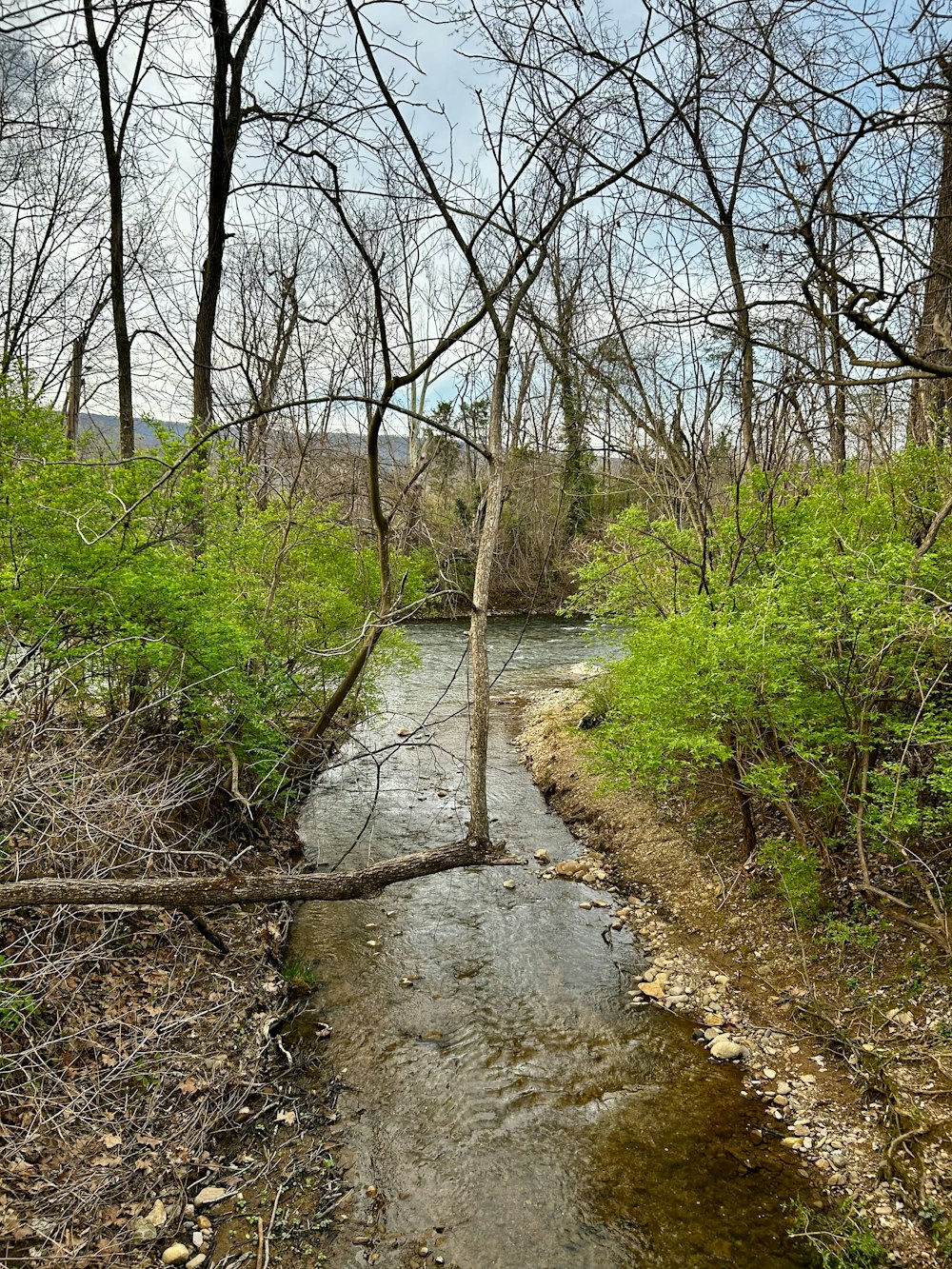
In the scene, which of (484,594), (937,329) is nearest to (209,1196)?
(484,594)

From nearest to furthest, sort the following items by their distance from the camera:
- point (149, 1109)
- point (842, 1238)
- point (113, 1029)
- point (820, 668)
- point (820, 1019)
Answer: point (842, 1238), point (149, 1109), point (113, 1029), point (820, 1019), point (820, 668)

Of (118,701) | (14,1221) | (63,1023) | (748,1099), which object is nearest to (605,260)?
(118,701)

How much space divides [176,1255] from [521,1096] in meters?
1.92

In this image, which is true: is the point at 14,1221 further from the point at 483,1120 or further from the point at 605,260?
the point at 605,260

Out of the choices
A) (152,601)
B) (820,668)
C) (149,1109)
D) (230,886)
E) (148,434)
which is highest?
(148,434)

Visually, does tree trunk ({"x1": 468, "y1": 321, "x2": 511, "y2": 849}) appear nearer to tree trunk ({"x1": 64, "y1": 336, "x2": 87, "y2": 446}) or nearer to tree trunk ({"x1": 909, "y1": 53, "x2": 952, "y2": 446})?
tree trunk ({"x1": 909, "y1": 53, "x2": 952, "y2": 446})

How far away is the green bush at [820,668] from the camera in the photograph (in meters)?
3.88

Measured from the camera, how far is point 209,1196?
3178 millimetres

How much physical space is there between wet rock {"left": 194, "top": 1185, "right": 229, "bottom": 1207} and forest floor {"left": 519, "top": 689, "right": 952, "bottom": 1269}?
275 cm

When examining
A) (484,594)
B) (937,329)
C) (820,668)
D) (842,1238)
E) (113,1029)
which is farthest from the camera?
(484,594)

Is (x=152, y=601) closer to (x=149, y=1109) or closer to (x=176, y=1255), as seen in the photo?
(x=149, y=1109)

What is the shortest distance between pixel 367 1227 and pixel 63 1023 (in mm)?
1863

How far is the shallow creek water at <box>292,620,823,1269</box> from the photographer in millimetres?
3174

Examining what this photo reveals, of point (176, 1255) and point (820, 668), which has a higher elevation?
point (820, 668)
